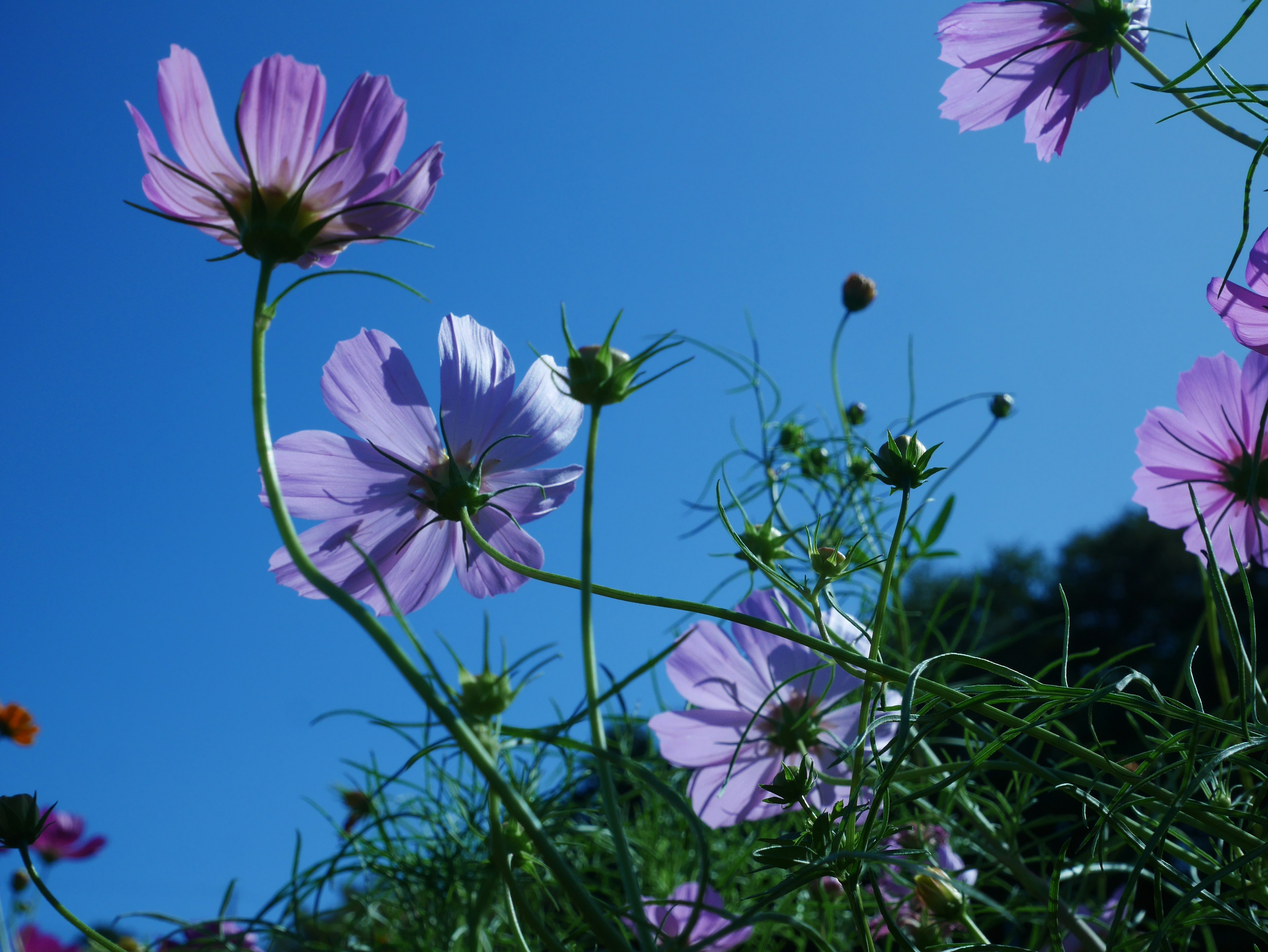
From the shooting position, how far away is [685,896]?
0.51 m

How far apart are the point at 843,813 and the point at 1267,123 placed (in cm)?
33

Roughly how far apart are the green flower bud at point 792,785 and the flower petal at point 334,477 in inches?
7.8

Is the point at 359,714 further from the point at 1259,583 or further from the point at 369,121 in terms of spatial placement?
the point at 1259,583

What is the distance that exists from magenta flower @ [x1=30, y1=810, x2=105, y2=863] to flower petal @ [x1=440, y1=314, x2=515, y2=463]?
1.54 meters

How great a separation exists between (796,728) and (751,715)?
8 centimetres

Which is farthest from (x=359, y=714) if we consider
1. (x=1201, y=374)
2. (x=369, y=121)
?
(x=1201, y=374)

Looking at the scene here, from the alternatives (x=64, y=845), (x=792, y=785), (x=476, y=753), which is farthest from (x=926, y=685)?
(x=64, y=845)

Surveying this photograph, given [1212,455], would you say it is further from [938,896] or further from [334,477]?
[334,477]

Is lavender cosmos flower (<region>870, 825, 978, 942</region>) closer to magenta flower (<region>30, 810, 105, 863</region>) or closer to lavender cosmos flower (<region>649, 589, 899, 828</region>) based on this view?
lavender cosmos flower (<region>649, 589, 899, 828</region>)

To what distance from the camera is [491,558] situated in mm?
422

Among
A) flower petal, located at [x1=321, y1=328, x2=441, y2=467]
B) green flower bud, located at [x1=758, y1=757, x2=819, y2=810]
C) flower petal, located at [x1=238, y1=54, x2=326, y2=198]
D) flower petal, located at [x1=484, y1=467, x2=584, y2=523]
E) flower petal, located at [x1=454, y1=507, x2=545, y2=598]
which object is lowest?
green flower bud, located at [x1=758, y1=757, x2=819, y2=810]

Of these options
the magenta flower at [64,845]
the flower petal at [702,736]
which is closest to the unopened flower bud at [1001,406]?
the flower petal at [702,736]

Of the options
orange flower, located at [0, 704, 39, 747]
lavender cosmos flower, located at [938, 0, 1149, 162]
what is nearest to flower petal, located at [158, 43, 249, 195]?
lavender cosmos flower, located at [938, 0, 1149, 162]

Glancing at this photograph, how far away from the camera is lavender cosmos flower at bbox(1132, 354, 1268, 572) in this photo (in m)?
0.48
